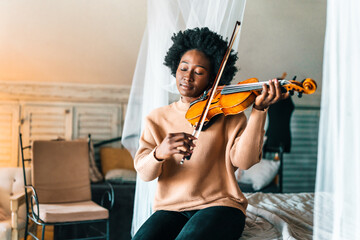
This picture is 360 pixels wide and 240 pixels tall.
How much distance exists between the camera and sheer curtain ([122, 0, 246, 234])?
1.97 m

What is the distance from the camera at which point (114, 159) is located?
4.34m

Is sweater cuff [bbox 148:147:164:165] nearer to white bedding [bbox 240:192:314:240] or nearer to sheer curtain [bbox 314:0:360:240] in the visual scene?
white bedding [bbox 240:192:314:240]

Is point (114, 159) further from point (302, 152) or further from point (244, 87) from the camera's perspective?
point (244, 87)

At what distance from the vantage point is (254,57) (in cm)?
431

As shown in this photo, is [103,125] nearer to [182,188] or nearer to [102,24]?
[102,24]

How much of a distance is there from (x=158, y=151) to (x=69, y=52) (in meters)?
2.98

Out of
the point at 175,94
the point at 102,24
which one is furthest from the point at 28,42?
the point at 175,94

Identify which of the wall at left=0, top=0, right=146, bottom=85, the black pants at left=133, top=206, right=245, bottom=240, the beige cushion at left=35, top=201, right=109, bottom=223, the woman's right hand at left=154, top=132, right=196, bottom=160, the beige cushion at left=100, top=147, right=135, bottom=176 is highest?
the wall at left=0, top=0, right=146, bottom=85

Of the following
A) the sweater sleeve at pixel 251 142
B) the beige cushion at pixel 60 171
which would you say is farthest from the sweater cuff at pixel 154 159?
the beige cushion at pixel 60 171

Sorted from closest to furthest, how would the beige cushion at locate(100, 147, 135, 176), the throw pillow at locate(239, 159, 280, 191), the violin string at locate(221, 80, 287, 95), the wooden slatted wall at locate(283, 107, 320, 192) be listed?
the violin string at locate(221, 80, 287, 95) < the throw pillow at locate(239, 159, 280, 191) < the beige cushion at locate(100, 147, 135, 176) < the wooden slatted wall at locate(283, 107, 320, 192)

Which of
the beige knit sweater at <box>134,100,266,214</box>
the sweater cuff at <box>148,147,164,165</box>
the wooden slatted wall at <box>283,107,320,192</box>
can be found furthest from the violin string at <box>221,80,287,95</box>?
the wooden slatted wall at <box>283,107,320,192</box>

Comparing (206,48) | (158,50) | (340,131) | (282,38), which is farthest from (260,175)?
(340,131)

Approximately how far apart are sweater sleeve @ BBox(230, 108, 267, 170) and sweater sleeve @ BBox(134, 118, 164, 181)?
0.28m

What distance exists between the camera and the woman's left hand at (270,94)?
1221 millimetres
